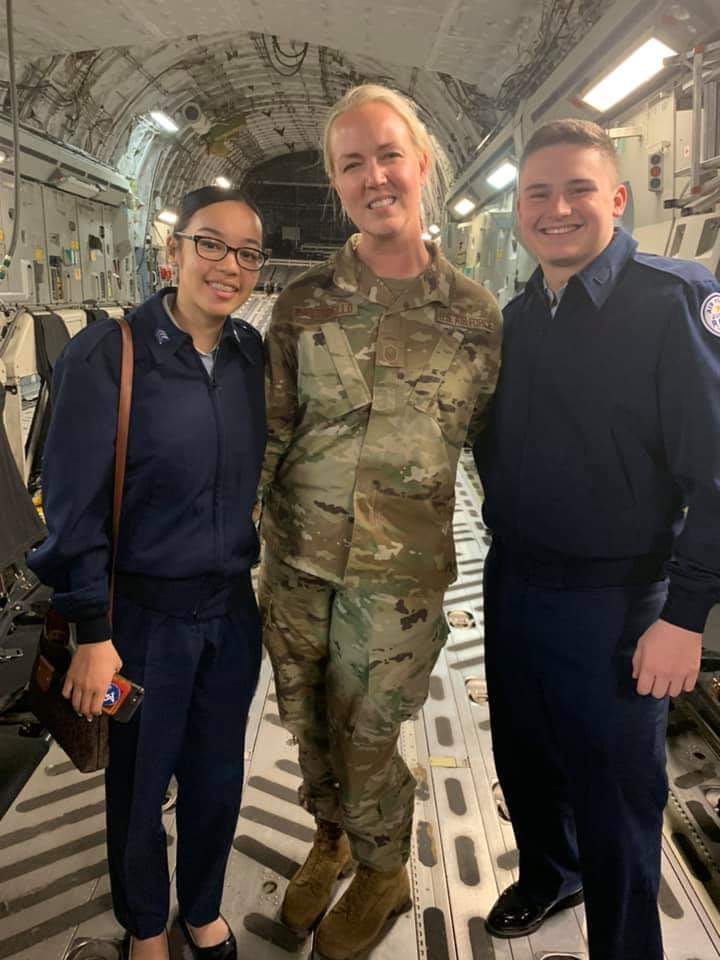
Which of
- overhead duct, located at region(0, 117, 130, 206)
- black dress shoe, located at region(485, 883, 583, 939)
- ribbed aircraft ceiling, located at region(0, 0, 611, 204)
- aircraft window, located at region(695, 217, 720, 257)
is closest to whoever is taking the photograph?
black dress shoe, located at region(485, 883, 583, 939)

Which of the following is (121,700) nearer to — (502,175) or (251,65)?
(502,175)

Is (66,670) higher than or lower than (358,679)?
higher

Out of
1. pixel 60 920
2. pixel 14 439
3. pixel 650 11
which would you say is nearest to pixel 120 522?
pixel 60 920

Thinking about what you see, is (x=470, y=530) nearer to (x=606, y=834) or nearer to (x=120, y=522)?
(x=606, y=834)

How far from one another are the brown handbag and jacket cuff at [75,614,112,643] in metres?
0.09

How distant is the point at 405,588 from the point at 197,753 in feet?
2.46

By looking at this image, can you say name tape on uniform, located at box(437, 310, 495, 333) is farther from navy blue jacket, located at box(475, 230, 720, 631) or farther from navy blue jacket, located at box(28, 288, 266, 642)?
navy blue jacket, located at box(28, 288, 266, 642)

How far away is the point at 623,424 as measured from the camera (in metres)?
1.66

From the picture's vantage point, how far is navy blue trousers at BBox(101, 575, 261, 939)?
1.70 metres

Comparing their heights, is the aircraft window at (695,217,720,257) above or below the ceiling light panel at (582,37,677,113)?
below

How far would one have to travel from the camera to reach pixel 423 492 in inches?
74.9

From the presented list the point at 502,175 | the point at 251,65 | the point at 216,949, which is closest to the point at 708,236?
the point at 216,949

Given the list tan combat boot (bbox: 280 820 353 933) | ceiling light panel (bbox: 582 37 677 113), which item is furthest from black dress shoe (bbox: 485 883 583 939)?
ceiling light panel (bbox: 582 37 677 113)

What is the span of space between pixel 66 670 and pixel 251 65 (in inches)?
432
